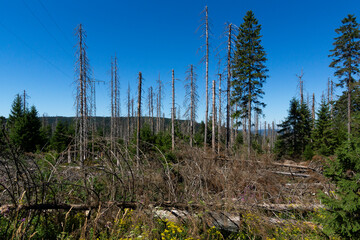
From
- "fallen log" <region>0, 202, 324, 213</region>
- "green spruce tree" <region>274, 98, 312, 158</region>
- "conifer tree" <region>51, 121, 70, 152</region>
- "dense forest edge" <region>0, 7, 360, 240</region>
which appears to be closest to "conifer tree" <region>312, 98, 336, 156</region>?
"dense forest edge" <region>0, 7, 360, 240</region>

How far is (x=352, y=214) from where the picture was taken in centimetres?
359

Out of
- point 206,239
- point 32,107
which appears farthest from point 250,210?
point 32,107

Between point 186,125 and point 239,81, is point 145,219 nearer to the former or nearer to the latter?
point 239,81

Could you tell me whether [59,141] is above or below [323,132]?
below

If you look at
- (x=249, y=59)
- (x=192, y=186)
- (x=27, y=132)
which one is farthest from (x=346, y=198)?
(x=27, y=132)

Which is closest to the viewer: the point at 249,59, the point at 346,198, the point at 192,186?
the point at 346,198

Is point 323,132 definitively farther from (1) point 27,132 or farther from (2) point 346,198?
(1) point 27,132

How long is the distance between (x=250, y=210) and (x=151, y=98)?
33.2 m

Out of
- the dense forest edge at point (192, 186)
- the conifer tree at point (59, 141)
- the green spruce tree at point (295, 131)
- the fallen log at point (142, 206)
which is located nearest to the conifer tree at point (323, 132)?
the dense forest edge at point (192, 186)

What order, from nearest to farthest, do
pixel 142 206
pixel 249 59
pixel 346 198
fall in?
pixel 346 198, pixel 142 206, pixel 249 59

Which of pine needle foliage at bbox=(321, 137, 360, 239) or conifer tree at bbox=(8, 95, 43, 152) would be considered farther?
conifer tree at bbox=(8, 95, 43, 152)

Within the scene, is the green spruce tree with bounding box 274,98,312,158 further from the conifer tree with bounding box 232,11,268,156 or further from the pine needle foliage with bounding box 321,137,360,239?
the pine needle foliage with bounding box 321,137,360,239

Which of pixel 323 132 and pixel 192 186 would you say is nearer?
pixel 192 186

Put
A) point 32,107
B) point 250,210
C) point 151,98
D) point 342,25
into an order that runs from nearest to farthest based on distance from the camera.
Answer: point 250,210, point 342,25, point 32,107, point 151,98
